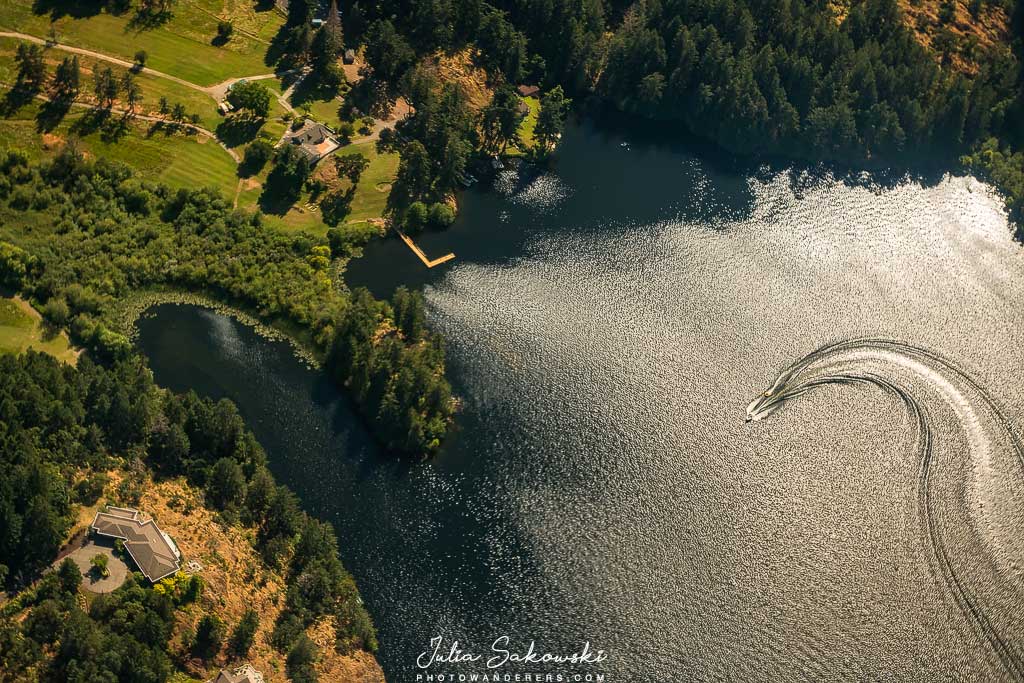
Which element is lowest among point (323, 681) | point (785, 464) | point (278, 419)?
point (323, 681)

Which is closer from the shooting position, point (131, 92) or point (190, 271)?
point (190, 271)

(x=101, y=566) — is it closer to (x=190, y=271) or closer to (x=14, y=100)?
(x=190, y=271)

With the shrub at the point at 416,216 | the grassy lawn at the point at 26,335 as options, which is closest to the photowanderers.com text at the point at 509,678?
the grassy lawn at the point at 26,335

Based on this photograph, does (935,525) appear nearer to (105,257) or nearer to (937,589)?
(937,589)

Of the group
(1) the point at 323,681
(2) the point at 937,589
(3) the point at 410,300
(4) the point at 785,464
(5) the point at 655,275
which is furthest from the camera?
(5) the point at 655,275

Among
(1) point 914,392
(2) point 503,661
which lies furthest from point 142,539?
(1) point 914,392

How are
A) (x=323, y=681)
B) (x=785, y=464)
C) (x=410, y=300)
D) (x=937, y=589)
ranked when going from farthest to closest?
(x=410, y=300) < (x=785, y=464) < (x=937, y=589) < (x=323, y=681)

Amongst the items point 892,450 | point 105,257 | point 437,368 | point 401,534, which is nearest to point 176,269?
point 105,257
